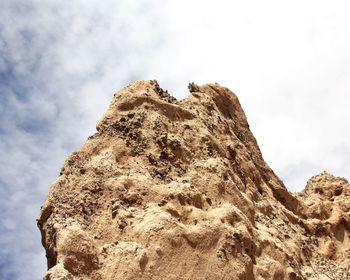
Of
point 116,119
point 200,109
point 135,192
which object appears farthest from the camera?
point 200,109

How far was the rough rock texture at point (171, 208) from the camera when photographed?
1230 cm

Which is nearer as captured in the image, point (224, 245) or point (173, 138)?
point (224, 245)

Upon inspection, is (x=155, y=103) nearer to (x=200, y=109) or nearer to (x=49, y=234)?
(x=200, y=109)

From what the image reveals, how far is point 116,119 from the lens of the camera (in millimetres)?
15555

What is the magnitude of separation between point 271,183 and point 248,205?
4277 mm

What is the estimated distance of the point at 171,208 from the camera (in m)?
13.4

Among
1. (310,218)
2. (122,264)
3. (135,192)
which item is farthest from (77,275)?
(310,218)

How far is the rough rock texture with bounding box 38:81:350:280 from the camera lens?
12.3 meters

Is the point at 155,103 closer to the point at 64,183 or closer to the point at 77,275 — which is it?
the point at 64,183

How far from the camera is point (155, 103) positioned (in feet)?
53.5

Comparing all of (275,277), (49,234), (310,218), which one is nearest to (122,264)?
(49,234)

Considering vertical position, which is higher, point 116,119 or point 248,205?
point 116,119

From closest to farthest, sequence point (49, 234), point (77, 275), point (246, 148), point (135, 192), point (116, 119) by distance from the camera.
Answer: point (77, 275) → point (49, 234) → point (135, 192) → point (116, 119) → point (246, 148)

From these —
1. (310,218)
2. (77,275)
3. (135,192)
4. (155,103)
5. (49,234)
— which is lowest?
(77,275)
